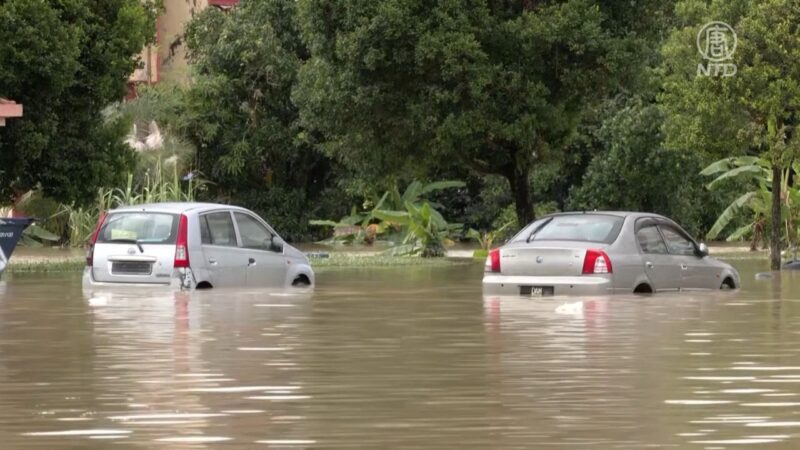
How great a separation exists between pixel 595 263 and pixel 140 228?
6.22m

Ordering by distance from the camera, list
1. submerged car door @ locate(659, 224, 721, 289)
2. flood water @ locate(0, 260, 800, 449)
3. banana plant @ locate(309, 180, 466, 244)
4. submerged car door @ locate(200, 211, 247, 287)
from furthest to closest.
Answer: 1. banana plant @ locate(309, 180, 466, 244)
2. submerged car door @ locate(200, 211, 247, 287)
3. submerged car door @ locate(659, 224, 721, 289)
4. flood water @ locate(0, 260, 800, 449)

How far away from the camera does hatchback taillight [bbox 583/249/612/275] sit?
79.3ft

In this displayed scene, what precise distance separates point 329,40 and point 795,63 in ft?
40.0

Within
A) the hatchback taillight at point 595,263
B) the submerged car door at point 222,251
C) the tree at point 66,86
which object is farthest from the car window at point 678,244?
the tree at point 66,86

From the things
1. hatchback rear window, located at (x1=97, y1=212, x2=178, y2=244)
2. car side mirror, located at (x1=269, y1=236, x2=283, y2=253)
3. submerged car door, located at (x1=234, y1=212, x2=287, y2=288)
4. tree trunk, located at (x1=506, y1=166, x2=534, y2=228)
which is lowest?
submerged car door, located at (x1=234, y1=212, x2=287, y2=288)

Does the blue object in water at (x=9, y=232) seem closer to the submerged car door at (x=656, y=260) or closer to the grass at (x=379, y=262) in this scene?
the grass at (x=379, y=262)

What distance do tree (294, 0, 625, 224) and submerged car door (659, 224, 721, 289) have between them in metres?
15.5

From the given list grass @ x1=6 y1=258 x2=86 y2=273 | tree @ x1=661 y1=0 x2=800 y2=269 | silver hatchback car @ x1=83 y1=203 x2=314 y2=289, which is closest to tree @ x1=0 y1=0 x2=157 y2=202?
grass @ x1=6 y1=258 x2=86 y2=273

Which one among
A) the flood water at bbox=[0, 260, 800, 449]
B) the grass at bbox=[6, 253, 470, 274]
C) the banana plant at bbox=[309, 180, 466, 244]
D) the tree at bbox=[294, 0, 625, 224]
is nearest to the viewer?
the flood water at bbox=[0, 260, 800, 449]

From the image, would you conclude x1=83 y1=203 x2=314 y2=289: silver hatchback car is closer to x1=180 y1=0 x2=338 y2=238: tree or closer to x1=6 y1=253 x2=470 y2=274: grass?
x1=6 y1=253 x2=470 y2=274: grass

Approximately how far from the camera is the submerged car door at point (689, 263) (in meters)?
25.8

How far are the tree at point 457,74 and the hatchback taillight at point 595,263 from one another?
1767cm

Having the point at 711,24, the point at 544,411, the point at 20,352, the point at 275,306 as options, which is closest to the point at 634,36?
the point at 711,24

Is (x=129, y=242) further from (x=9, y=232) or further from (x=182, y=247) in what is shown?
(x=9, y=232)
